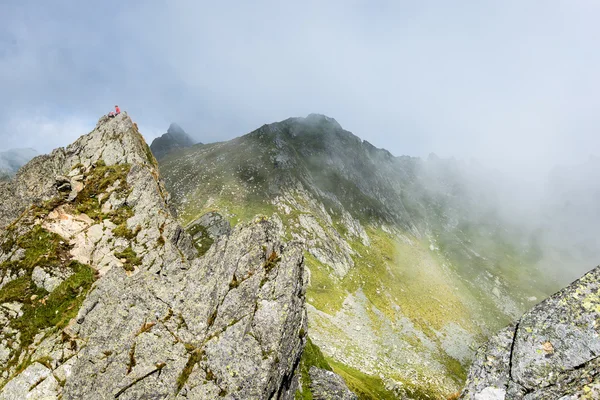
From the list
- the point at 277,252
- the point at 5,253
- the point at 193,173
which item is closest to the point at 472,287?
the point at 193,173

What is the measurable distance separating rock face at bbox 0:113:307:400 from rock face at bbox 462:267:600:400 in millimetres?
10597

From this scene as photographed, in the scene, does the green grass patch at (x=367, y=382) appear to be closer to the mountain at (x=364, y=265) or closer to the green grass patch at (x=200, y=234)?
Answer: the mountain at (x=364, y=265)

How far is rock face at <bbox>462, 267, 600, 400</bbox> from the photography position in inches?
332

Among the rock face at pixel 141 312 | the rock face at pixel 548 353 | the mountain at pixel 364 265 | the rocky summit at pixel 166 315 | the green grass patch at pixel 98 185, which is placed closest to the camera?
the rock face at pixel 548 353

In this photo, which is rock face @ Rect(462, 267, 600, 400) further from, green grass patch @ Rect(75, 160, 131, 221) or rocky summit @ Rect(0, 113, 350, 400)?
green grass patch @ Rect(75, 160, 131, 221)

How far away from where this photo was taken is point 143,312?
59.8 ft

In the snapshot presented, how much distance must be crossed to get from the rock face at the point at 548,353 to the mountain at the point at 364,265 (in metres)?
39.8

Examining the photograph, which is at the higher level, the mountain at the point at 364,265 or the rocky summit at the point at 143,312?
the mountain at the point at 364,265

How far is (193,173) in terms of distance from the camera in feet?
468

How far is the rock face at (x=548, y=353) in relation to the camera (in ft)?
27.6

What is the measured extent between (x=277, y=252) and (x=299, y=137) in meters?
179

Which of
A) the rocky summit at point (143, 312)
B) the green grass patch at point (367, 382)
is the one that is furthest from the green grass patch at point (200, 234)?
the rocky summit at point (143, 312)

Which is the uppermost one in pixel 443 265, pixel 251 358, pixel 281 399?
pixel 443 265

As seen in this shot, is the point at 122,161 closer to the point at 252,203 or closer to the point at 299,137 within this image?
the point at 252,203
